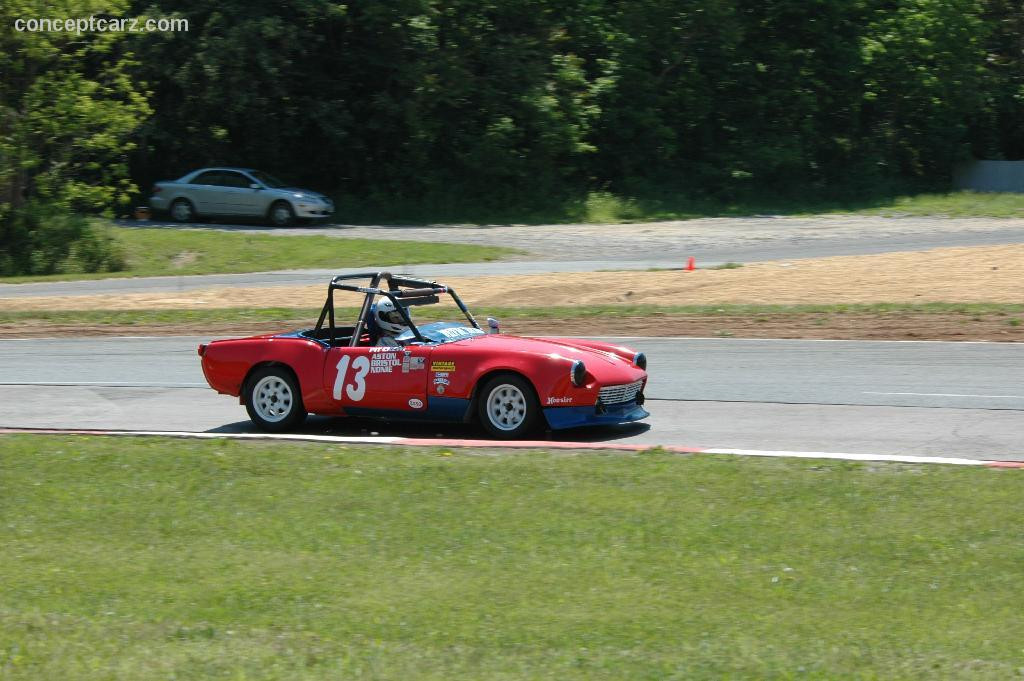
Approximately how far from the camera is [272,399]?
1161cm

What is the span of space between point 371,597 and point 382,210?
32590 millimetres

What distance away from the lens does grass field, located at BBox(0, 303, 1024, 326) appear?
18.6m

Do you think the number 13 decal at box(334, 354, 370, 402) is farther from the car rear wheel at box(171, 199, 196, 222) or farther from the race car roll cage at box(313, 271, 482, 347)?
the car rear wheel at box(171, 199, 196, 222)

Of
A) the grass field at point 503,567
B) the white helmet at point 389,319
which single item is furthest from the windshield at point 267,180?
the grass field at point 503,567

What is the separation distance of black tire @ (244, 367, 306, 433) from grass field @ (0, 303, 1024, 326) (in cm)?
814

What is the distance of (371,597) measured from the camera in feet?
21.0

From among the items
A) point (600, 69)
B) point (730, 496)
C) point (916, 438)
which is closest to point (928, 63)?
point (600, 69)

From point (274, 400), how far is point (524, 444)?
2.76m

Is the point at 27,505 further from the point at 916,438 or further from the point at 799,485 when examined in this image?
the point at 916,438

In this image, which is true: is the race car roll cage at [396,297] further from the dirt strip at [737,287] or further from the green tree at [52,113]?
the green tree at [52,113]

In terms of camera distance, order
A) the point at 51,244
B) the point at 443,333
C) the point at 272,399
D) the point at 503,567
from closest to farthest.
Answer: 1. the point at 503,567
2. the point at 443,333
3. the point at 272,399
4. the point at 51,244

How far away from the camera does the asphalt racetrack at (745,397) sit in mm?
10789

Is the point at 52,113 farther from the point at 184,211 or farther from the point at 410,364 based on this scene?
the point at 410,364

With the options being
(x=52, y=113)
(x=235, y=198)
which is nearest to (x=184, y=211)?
(x=235, y=198)
